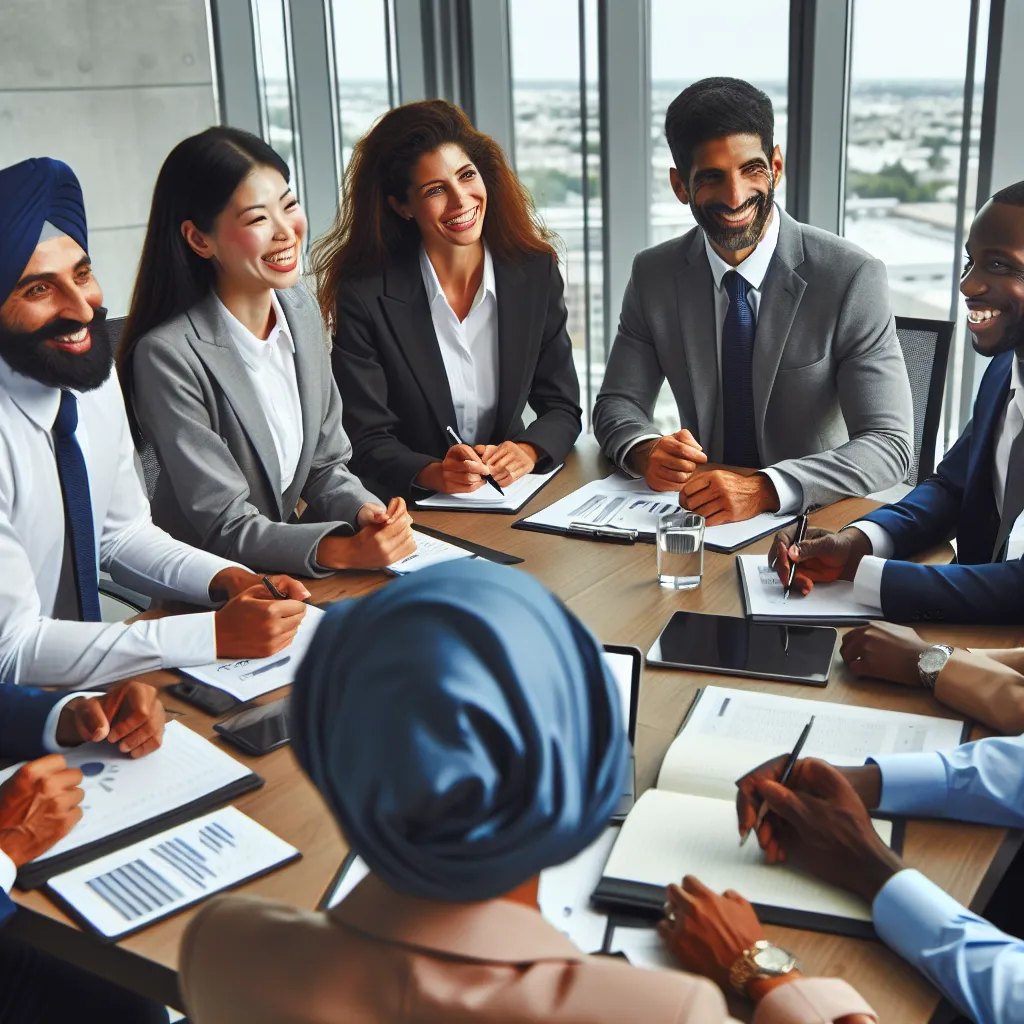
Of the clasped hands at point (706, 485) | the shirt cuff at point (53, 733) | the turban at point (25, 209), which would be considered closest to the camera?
the shirt cuff at point (53, 733)

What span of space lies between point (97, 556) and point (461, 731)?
1652mm

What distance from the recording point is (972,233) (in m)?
2.19

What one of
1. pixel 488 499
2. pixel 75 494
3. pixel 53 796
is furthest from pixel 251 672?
pixel 488 499

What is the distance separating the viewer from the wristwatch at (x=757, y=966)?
110 centimetres

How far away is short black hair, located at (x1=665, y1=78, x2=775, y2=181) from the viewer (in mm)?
2701

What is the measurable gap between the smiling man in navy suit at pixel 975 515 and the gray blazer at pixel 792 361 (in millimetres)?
245

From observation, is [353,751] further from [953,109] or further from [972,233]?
[953,109]

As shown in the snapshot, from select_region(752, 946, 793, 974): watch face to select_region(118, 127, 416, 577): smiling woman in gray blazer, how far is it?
120 centimetres

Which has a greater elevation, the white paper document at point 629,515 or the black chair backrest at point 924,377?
the black chair backrest at point 924,377

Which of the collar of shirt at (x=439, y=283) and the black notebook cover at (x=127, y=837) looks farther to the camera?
the collar of shirt at (x=439, y=283)

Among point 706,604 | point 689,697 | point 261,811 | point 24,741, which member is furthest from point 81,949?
point 706,604

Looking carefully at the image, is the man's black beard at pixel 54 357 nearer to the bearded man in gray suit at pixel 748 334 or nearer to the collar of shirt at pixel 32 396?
the collar of shirt at pixel 32 396

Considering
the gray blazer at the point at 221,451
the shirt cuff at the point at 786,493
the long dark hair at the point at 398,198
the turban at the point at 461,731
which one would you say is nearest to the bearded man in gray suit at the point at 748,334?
the shirt cuff at the point at 786,493

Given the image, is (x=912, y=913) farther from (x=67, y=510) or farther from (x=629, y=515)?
(x=67, y=510)
